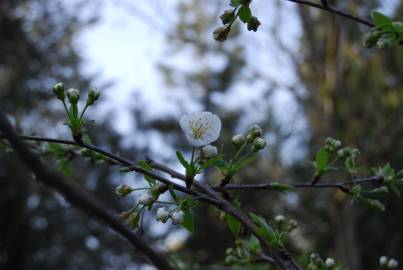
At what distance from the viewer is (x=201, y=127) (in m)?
1.15

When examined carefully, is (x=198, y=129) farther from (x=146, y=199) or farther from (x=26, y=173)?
(x=26, y=173)

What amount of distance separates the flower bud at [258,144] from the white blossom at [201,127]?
0.08 m

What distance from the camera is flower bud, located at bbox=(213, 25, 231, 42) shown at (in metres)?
1.10

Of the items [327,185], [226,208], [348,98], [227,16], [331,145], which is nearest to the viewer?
[226,208]

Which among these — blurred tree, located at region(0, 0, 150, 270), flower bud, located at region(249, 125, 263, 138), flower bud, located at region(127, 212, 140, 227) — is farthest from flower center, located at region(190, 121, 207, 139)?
blurred tree, located at region(0, 0, 150, 270)

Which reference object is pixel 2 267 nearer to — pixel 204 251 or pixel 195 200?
pixel 204 251

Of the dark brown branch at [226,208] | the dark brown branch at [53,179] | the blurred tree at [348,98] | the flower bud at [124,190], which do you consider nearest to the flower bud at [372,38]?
the dark brown branch at [226,208]

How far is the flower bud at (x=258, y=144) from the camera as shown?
114cm

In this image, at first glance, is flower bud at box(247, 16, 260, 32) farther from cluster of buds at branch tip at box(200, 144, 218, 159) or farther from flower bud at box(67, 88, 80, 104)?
flower bud at box(67, 88, 80, 104)

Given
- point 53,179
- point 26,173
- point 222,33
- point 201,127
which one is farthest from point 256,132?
point 26,173

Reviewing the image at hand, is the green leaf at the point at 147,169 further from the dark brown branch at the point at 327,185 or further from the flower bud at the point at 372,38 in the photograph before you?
the flower bud at the point at 372,38

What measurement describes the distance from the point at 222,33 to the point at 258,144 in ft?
0.80

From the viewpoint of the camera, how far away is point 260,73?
668 cm

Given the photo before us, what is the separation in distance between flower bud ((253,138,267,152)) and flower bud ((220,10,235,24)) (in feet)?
0.84
